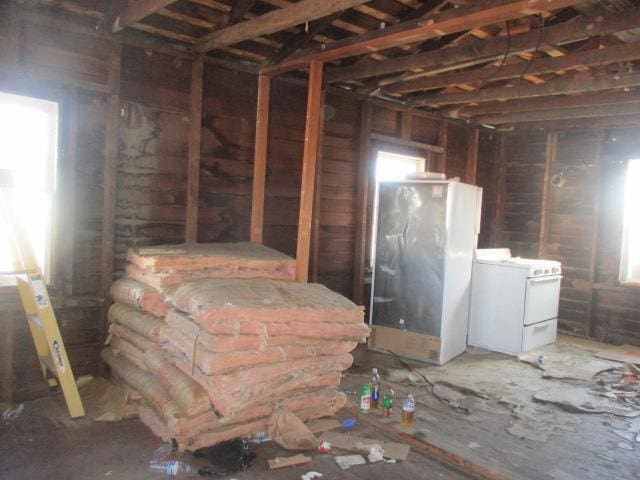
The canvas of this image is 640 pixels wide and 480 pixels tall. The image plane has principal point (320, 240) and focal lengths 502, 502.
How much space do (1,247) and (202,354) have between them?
1805 millimetres

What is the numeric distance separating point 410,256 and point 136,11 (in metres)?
3.13

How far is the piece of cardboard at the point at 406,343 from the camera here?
188 inches

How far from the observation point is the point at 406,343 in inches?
195

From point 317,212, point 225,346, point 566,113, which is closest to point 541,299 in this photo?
point 566,113

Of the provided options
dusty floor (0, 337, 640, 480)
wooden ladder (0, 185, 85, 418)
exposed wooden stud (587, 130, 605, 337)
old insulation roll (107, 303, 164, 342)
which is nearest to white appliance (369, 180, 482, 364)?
dusty floor (0, 337, 640, 480)

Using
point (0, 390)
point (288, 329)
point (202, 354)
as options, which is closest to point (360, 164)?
point (288, 329)

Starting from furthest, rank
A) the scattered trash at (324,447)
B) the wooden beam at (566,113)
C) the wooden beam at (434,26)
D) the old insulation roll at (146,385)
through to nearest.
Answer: the wooden beam at (566,113)
the scattered trash at (324,447)
the old insulation roll at (146,385)
the wooden beam at (434,26)

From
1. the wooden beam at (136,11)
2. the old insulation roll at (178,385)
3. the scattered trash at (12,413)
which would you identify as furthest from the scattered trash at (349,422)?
the wooden beam at (136,11)

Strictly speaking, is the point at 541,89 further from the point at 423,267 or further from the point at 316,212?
the point at 316,212

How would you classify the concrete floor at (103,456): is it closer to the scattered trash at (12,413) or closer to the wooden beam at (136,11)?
the scattered trash at (12,413)

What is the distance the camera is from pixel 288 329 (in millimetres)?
3098

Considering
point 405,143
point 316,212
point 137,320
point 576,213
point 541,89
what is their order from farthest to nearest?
point 576,213 < point 405,143 < point 316,212 < point 541,89 < point 137,320

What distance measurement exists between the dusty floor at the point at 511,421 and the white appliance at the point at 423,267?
224 millimetres

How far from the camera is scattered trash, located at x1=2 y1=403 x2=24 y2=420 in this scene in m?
3.32
